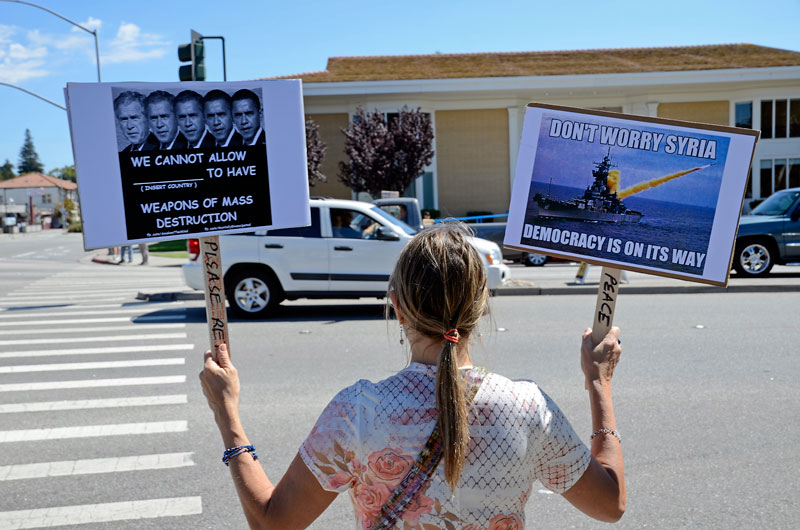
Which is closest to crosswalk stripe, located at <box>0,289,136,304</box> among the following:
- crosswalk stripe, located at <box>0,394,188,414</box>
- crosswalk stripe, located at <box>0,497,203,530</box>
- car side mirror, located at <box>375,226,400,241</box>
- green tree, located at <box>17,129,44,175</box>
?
car side mirror, located at <box>375,226,400,241</box>

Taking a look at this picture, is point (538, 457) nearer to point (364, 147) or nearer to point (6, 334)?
point (6, 334)

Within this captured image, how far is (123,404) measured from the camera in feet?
21.9

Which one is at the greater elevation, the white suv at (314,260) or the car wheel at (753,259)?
the white suv at (314,260)

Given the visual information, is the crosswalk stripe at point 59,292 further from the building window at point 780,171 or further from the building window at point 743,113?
the building window at point 780,171

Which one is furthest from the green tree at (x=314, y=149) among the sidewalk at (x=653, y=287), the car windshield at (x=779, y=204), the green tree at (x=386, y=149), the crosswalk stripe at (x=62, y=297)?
the car windshield at (x=779, y=204)

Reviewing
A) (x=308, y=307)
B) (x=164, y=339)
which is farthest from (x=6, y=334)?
(x=308, y=307)

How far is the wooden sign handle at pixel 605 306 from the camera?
6.90 ft

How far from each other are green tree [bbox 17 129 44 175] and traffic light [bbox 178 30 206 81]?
189814mm

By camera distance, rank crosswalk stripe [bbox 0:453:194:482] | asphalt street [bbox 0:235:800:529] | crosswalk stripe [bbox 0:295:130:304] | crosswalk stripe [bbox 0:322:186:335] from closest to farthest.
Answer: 1. asphalt street [bbox 0:235:800:529]
2. crosswalk stripe [bbox 0:453:194:482]
3. crosswalk stripe [bbox 0:322:186:335]
4. crosswalk stripe [bbox 0:295:130:304]

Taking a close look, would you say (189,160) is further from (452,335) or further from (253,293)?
(253,293)

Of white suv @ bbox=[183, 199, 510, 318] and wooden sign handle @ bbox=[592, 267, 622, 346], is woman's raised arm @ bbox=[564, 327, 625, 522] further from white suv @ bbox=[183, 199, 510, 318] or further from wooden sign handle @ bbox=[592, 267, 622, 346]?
white suv @ bbox=[183, 199, 510, 318]

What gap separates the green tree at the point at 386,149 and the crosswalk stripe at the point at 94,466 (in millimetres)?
26189

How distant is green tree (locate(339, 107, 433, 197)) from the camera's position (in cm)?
3092

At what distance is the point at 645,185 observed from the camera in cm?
213
